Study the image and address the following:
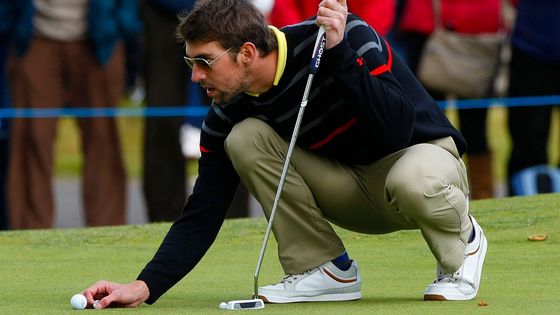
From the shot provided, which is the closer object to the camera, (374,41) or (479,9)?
(374,41)

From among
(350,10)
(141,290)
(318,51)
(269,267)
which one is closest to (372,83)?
(318,51)

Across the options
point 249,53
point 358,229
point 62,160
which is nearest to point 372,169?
point 358,229

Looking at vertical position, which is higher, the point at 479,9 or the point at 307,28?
the point at 307,28

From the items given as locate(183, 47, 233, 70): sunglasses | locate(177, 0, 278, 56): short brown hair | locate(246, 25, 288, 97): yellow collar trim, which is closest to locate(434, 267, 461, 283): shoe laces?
locate(246, 25, 288, 97): yellow collar trim

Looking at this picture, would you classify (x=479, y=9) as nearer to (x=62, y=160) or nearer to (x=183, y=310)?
(x=183, y=310)

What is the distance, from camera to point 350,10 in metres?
9.99

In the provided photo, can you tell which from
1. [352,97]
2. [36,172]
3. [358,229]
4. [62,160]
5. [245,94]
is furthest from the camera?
[62,160]

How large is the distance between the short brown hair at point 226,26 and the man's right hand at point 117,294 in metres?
0.89

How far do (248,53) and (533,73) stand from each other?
529cm

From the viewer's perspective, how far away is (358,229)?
19.3 feet

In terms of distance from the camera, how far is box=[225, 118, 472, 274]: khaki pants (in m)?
5.35

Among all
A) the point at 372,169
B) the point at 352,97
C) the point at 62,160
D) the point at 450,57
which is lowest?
the point at 62,160

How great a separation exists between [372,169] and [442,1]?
492cm

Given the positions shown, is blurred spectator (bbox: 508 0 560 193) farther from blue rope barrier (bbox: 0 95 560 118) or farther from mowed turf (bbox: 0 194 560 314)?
mowed turf (bbox: 0 194 560 314)
